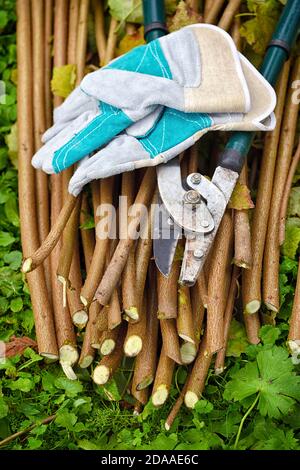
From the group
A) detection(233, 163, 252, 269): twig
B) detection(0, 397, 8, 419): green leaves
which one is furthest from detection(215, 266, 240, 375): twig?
detection(0, 397, 8, 419): green leaves

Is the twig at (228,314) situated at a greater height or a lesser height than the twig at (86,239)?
lesser

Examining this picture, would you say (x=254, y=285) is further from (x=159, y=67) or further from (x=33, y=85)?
(x=33, y=85)

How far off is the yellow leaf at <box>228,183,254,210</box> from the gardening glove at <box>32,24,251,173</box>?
266 millimetres

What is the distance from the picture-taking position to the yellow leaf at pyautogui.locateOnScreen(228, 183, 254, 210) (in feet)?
6.40

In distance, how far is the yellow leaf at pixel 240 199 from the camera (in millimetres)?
1949

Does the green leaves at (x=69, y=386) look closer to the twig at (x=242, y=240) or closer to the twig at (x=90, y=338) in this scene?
the twig at (x=90, y=338)

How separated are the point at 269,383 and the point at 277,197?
2.20 ft

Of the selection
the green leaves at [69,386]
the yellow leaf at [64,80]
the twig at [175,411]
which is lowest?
the twig at [175,411]

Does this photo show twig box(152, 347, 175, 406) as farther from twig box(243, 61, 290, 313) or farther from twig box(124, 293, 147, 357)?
twig box(243, 61, 290, 313)

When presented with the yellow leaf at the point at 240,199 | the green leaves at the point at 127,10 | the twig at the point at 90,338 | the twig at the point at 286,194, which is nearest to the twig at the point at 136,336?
the twig at the point at 90,338

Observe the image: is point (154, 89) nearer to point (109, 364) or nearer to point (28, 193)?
point (28, 193)

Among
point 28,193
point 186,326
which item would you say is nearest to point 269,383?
point 186,326

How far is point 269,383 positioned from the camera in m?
1.80

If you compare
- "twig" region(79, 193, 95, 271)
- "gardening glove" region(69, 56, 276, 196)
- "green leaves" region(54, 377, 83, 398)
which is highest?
"gardening glove" region(69, 56, 276, 196)
